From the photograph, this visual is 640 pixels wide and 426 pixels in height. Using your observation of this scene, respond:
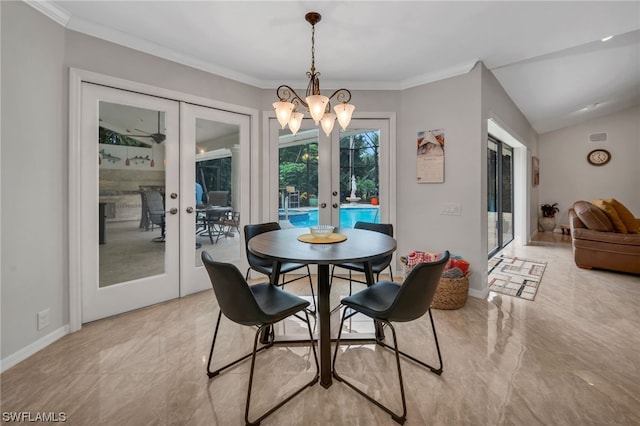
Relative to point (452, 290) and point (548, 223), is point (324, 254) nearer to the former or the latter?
point (452, 290)

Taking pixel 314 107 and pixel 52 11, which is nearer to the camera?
pixel 314 107

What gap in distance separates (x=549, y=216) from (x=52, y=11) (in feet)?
29.9

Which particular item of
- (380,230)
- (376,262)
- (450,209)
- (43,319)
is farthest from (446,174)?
(43,319)

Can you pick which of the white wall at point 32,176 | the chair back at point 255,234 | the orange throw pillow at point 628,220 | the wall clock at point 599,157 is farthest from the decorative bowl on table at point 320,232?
the wall clock at point 599,157

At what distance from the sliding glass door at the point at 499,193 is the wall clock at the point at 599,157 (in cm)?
240

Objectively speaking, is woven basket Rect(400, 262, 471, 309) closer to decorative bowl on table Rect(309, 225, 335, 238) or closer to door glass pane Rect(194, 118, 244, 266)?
decorative bowl on table Rect(309, 225, 335, 238)

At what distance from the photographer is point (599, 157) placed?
6.70 metres

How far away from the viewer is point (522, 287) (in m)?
3.36

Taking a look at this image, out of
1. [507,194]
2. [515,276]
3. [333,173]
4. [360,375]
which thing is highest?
[333,173]

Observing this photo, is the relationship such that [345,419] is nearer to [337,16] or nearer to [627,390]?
[627,390]

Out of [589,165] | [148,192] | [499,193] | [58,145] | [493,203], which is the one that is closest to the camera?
[58,145]

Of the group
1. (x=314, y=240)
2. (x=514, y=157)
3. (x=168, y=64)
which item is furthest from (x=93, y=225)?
(x=514, y=157)

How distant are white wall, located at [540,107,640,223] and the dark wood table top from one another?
7.40 metres

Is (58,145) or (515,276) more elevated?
(58,145)
